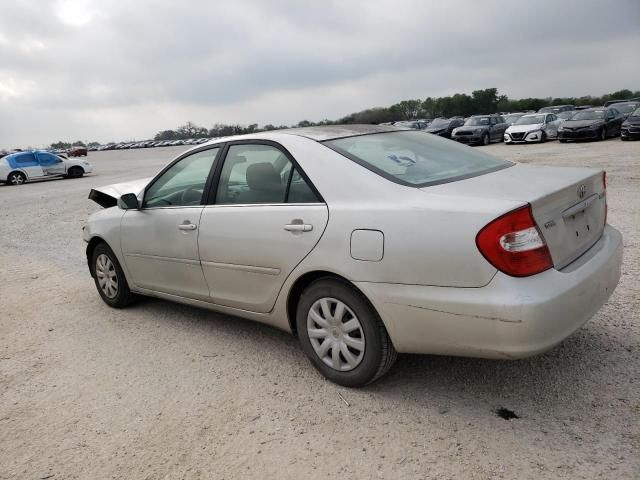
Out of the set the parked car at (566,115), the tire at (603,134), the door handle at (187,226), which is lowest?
the tire at (603,134)

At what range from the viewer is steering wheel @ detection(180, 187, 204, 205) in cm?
414

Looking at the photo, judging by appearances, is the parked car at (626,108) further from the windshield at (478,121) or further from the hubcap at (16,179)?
the hubcap at (16,179)

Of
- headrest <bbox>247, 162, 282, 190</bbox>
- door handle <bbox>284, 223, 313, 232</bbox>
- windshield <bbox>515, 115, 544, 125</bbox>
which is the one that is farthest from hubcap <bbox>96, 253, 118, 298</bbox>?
windshield <bbox>515, 115, 544, 125</bbox>

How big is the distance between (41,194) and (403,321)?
1853 cm

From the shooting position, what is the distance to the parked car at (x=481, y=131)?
88.6ft

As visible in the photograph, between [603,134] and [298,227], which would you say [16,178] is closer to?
[298,227]

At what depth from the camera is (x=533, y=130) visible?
83.6 feet

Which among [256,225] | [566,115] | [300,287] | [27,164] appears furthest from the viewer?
[566,115]

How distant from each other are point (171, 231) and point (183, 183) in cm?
42

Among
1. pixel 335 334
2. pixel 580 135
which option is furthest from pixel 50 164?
pixel 335 334

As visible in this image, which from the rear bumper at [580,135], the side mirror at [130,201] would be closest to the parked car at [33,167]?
the rear bumper at [580,135]

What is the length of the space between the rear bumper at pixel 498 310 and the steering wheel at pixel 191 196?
5.61ft

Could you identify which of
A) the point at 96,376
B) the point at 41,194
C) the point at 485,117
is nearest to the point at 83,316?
the point at 96,376

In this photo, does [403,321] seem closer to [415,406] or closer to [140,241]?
[415,406]
